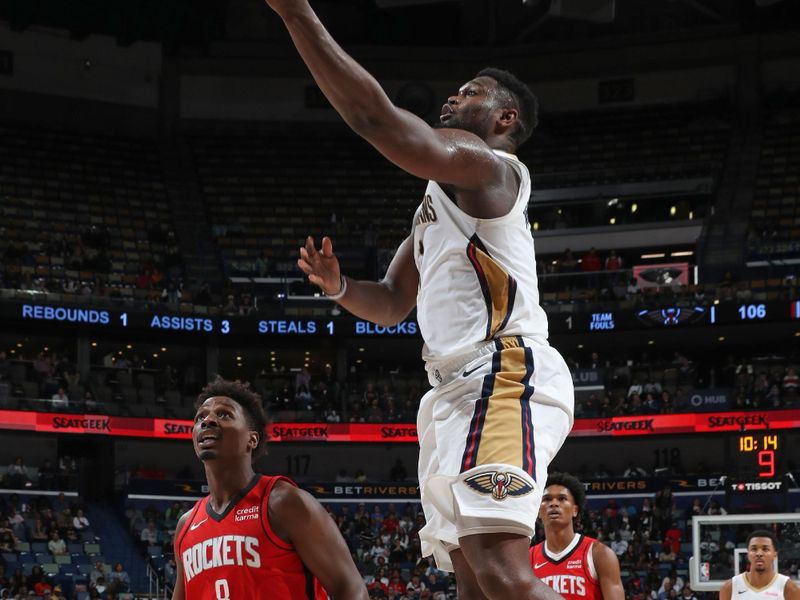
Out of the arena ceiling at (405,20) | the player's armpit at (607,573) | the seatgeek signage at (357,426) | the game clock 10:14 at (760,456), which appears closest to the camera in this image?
the player's armpit at (607,573)

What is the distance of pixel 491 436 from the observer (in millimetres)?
4324

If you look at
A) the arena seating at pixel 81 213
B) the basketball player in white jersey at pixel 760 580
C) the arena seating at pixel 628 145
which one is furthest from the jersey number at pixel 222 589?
the arena seating at pixel 628 145

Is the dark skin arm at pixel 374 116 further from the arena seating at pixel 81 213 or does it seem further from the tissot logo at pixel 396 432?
the arena seating at pixel 81 213

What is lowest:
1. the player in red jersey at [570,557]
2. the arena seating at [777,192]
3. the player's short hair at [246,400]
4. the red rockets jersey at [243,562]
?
the red rockets jersey at [243,562]

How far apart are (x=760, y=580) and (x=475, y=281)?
311 inches

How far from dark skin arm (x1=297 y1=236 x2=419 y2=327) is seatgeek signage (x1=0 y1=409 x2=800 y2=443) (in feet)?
89.1

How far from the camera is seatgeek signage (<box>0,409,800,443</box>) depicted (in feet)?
102

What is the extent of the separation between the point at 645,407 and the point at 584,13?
12.0 metres

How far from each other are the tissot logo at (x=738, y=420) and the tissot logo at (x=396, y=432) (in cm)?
792

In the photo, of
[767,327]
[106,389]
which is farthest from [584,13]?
[106,389]

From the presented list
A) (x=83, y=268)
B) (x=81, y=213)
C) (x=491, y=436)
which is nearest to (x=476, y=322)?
(x=491, y=436)

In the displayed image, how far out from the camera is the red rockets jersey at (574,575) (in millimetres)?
8305

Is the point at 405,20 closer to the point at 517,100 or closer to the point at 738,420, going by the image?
the point at 738,420

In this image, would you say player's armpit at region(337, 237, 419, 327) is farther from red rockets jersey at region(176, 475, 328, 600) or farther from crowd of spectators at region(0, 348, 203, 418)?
crowd of spectators at region(0, 348, 203, 418)
